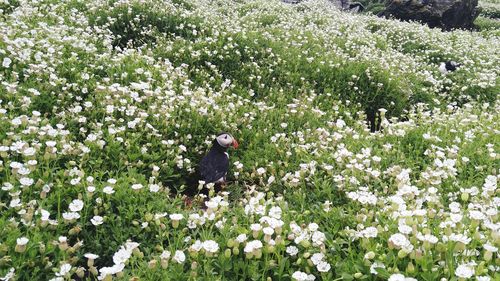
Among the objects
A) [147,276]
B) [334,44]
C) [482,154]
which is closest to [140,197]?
[147,276]

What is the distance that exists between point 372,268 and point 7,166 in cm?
350

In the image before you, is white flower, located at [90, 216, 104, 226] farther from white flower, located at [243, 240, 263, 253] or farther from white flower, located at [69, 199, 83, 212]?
white flower, located at [243, 240, 263, 253]

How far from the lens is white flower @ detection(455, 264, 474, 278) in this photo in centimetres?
284

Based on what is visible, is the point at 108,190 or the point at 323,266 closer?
the point at 323,266

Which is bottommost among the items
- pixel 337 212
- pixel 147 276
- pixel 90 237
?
pixel 90 237

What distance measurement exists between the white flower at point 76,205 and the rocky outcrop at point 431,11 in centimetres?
2409

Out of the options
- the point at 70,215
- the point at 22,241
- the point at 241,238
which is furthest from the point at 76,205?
the point at 241,238

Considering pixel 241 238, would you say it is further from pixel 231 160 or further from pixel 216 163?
pixel 231 160

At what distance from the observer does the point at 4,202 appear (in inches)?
163

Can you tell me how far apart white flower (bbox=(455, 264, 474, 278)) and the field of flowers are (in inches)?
0.5

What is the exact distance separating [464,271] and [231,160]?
4017 millimetres

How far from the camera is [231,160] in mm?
6500

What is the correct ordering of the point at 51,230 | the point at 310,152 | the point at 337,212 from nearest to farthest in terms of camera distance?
the point at 51,230 < the point at 337,212 < the point at 310,152

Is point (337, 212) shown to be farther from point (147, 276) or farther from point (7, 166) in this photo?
point (7, 166)
